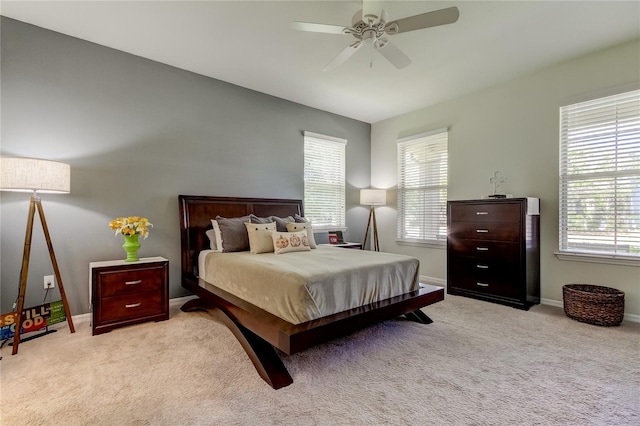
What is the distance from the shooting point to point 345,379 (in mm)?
2012

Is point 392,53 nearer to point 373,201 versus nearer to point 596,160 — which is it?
point 596,160

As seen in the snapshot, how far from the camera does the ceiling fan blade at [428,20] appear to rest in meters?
2.09

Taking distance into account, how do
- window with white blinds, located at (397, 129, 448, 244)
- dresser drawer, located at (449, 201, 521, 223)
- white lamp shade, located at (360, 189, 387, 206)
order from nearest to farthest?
dresser drawer, located at (449, 201, 521, 223) → window with white blinds, located at (397, 129, 448, 244) → white lamp shade, located at (360, 189, 387, 206)

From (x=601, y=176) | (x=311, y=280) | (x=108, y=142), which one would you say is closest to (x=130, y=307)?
(x=108, y=142)

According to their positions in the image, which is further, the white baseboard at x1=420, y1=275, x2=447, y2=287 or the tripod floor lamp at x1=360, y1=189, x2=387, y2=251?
the tripod floor lamp at x1=360, y1=189, x2=387, y2=251

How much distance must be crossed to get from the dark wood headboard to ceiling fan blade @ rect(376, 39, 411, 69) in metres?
2.50

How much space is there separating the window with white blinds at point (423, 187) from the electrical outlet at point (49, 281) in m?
4.70

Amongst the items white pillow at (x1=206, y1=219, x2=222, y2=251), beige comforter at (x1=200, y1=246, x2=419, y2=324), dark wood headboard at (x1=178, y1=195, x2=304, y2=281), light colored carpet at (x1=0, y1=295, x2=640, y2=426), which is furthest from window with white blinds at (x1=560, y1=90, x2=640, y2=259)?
white pillow at (x1=206, y1=219, x2=222, y2=251)

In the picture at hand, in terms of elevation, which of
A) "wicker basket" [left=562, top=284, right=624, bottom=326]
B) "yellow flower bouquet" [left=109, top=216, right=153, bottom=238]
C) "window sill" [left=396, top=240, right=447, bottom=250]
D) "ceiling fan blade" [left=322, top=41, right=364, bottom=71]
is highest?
"ceiling fan blade" [left=322, top=41, right=364, bottom=71]

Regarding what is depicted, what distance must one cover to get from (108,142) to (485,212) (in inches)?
176

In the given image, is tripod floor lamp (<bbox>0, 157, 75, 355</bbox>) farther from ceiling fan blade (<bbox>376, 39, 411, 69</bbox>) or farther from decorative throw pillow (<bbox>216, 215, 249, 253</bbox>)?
ceiling fan blade (<bbox>376, 39, 411, 69</bbox>)

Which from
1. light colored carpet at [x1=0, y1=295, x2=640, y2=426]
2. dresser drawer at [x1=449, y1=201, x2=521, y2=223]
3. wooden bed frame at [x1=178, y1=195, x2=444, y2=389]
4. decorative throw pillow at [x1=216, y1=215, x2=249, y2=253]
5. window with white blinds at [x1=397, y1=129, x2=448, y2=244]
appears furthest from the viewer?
window with white blinds at [x1=397, y1=129, x2=448, y2=244]

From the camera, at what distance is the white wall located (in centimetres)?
324

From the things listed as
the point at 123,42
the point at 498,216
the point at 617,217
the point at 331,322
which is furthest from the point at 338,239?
the point at 123,42
